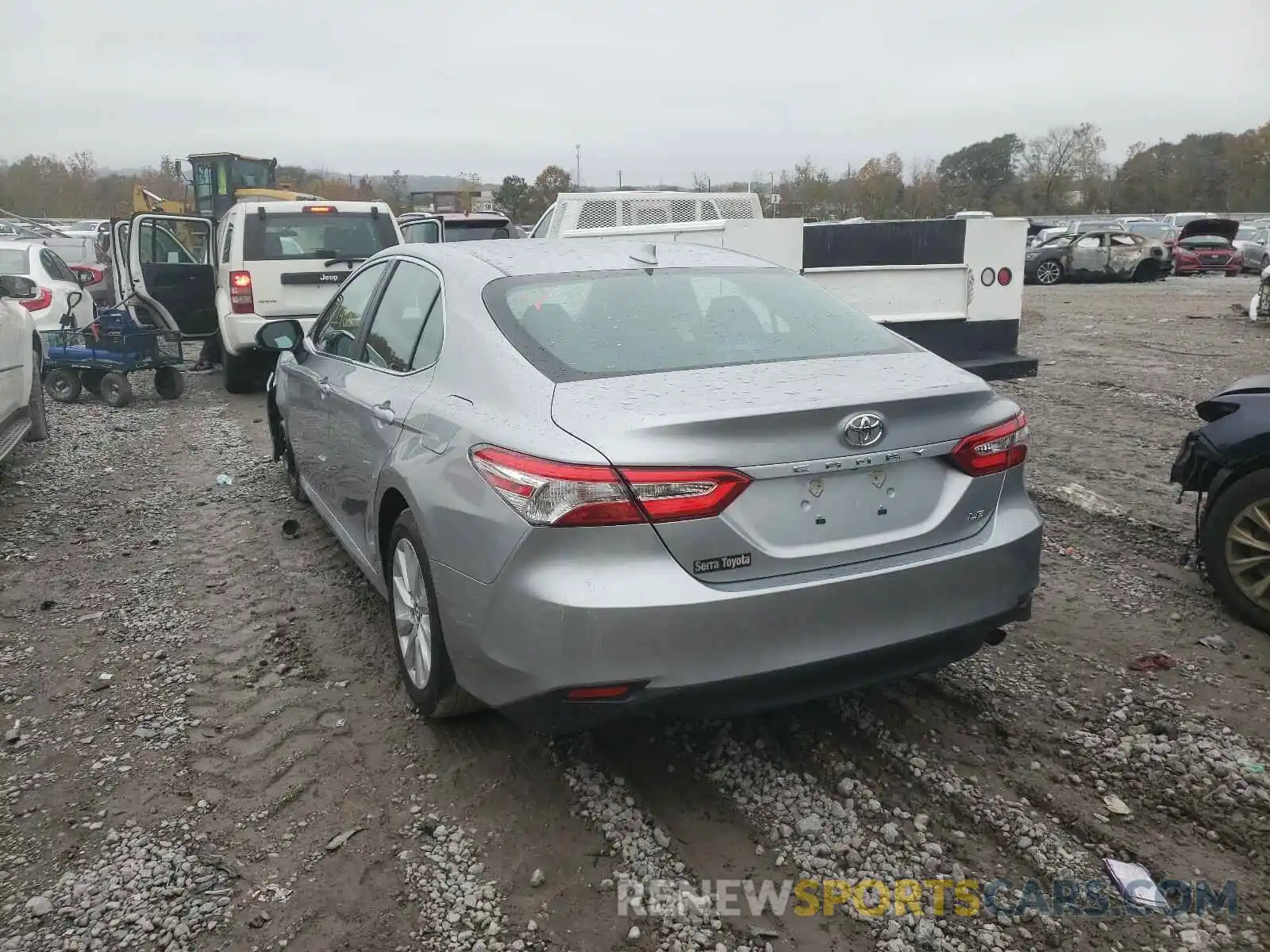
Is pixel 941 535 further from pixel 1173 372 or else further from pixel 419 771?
pixel 1173 372

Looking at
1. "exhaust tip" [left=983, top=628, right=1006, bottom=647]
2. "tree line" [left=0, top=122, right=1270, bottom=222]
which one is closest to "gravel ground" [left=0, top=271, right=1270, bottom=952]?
"exhaust tip" [left=983, top=628, right=1006, bottom=647]

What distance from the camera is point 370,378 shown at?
4062mm

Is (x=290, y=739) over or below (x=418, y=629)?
below

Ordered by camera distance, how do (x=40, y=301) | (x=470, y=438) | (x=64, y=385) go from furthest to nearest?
(x=40, y=301)
(x=64, y=385)
(x=470, y=438)

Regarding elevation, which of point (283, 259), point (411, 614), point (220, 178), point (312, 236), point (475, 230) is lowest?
point (411, 614)

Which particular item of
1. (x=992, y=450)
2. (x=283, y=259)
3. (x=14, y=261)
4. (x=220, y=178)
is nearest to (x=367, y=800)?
(x=992, y=450)

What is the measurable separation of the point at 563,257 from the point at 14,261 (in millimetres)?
11095

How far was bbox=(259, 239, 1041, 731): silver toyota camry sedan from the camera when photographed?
104 inches

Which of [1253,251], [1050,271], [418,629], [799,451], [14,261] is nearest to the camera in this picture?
[799,451]

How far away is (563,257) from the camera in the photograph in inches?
153

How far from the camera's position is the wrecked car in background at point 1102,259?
25.8 meters

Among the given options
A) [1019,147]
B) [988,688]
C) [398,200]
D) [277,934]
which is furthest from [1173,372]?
[1019,147]

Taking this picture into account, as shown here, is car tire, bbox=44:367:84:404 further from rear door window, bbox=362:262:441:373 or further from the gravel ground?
rear door window, bbox=362:262:441:373

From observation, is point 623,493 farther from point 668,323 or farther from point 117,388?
point 117,388
